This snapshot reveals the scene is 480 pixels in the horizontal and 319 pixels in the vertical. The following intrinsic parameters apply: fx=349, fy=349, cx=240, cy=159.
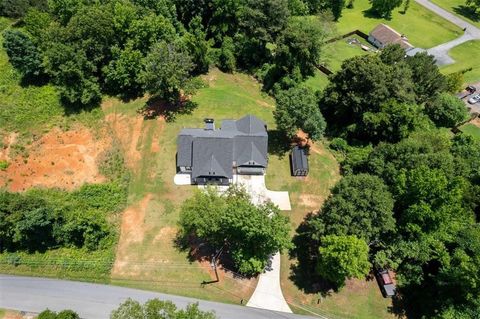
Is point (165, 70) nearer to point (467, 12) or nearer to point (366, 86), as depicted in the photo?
point (366, 86)

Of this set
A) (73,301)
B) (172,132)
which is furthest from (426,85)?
(73,301)

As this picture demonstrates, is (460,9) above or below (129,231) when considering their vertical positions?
above

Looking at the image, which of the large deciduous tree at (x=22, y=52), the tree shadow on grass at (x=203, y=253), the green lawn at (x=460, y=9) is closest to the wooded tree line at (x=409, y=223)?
the tree shadow on grass at (x=203, y=253)


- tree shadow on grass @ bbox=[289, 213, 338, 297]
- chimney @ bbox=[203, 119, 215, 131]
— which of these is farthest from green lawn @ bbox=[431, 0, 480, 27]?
tree shadow on grass @ bbox=[289, 213, 338, 297]

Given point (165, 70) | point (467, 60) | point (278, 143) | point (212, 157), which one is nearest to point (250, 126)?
point (278, 143)

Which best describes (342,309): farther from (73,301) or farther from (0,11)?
(0,11)

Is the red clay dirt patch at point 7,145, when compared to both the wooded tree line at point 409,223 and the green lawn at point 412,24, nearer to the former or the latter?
the wooded tree line at point 409,223

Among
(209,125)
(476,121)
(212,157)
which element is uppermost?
(209,125)
